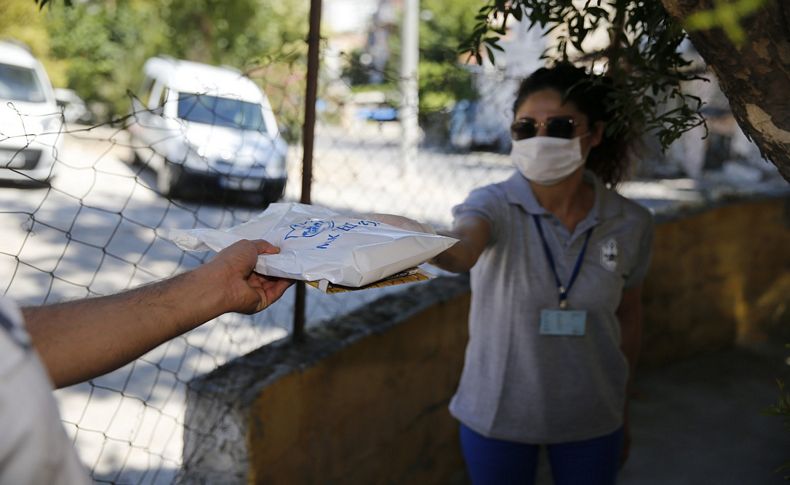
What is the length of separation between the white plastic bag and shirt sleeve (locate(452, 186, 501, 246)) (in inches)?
22.3

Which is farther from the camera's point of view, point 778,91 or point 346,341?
point 346,341

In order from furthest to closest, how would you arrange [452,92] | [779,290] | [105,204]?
[105,204] → [779,290] → [452,92]

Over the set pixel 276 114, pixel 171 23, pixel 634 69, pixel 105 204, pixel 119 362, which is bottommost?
pixel 105 204

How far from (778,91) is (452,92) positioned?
265 centimetres

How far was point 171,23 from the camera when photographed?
19.0 meters

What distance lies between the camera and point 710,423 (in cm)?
407

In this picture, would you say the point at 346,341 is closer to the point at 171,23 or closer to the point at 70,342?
the point at 70,342

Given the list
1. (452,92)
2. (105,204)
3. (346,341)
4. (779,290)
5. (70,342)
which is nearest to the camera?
(70,342)

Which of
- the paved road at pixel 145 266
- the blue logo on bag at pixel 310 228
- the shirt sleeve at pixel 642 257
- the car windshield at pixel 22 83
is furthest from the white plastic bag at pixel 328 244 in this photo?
the car windshield at pixel 22 83

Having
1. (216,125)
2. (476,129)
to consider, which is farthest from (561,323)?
(476,129)

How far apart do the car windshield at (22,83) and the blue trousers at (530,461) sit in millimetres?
8875

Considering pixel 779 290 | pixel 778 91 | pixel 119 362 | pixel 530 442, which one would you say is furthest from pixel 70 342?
pixel 779 290

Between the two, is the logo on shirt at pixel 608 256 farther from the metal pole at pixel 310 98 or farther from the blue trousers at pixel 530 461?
the metal pole at pixel 310 98

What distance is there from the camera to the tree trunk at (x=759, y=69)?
1091 mm
